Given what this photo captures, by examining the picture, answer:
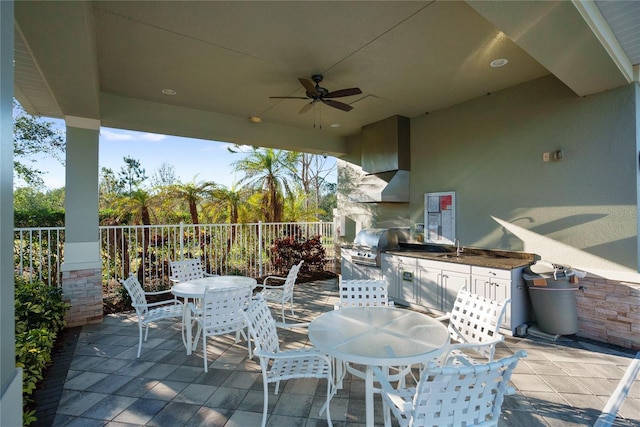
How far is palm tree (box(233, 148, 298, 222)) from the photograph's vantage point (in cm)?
833

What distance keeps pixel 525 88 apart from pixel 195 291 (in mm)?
5148

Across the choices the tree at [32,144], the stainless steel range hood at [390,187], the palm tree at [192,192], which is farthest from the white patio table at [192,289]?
the tree at [32,144]

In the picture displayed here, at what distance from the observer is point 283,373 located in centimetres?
220

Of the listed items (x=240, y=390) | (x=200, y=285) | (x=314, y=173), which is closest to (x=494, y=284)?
(x=240, y=390)

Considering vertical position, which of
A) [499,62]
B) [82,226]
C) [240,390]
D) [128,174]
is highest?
[499,62]

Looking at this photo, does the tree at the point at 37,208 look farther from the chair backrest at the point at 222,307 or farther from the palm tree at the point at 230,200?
the palm tree at the point at 230,200

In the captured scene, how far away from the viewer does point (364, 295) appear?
3.13 metres

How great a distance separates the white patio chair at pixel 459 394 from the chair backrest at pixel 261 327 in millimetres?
1083

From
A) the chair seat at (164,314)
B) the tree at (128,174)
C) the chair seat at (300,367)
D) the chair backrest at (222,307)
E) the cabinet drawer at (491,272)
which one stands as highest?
the tree at (128,174)

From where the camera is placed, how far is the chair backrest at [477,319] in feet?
7.31

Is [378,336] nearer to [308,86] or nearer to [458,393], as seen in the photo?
[458,393]

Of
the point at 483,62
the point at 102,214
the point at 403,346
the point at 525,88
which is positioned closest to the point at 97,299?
the point at 102,214

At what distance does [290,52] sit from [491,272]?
367 centimetres

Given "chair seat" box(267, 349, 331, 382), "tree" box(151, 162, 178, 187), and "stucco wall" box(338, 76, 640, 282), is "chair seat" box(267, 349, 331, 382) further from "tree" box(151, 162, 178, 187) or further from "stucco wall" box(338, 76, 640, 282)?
"tree" box(151, 162, 178, 187)
